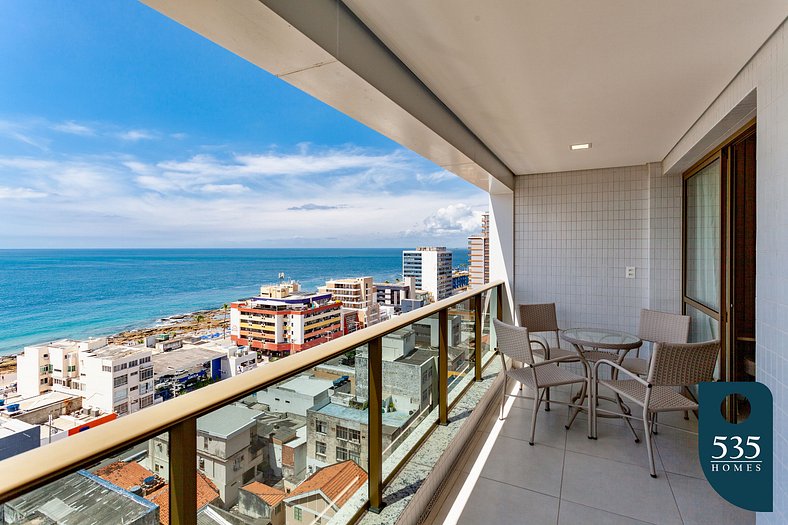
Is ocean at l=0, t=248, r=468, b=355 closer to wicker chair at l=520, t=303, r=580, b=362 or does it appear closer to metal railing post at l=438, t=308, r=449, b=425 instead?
wicker chair at l=520, t=303, r=580, b=362

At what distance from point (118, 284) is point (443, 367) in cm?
1459

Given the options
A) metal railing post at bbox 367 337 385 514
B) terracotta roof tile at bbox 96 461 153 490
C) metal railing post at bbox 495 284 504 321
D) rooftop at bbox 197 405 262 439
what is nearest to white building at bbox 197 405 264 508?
rooftop at bbox 197 405 262 439

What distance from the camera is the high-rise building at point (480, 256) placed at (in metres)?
4.70

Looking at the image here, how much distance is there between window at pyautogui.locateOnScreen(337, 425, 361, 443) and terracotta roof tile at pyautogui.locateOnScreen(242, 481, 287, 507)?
384mm

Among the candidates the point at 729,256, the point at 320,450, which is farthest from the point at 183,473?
the point at 729,256

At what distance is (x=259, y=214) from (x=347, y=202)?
709cm

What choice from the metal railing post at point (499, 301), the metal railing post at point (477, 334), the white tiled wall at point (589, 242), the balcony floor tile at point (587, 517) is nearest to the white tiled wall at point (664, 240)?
the white tiled wall at point (589, 242)

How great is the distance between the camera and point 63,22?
1052 centimetres

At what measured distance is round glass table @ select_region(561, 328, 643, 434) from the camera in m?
2.98

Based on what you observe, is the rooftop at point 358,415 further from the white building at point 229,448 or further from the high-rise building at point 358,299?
the high-rise building at point 358,299

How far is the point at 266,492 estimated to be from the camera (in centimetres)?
107

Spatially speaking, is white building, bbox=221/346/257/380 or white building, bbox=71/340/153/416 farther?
white building, bbox=221/346/257/380

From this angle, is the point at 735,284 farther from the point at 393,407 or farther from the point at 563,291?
the point at 393,407

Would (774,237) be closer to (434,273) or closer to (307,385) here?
(307,385)
